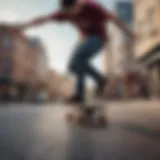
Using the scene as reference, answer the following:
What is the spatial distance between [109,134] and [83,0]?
430 mm

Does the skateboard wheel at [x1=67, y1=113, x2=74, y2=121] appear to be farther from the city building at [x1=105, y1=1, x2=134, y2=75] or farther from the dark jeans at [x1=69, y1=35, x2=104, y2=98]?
the city building at [x1=105, y1=1, x2=134, y2=75]

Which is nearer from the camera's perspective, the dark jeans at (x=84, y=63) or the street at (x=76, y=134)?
the street at (x=76, y=134)

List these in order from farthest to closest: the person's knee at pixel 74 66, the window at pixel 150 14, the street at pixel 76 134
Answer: the window at pixel 150 14 → the person's knee at pixel 74 66 → the street at pixel 76 134

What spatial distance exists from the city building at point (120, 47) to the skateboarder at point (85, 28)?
0.06ft

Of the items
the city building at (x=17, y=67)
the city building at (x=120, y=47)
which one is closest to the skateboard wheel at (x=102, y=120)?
the city building at (x=120, y=47)

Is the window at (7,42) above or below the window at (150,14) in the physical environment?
below

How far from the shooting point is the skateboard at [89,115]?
0.76m

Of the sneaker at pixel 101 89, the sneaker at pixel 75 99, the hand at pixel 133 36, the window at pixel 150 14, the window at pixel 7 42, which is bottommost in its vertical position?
the sneaker at pixel 75 99

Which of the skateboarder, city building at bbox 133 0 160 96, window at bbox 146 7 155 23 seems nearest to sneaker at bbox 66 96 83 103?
the skateboarder

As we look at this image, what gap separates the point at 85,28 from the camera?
798 millimetres

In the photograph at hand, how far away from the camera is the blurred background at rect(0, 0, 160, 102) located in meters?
0.76

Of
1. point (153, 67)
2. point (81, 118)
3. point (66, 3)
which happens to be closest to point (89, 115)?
point (81, 118)

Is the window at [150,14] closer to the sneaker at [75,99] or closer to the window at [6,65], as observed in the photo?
the sneaker at [75,99]

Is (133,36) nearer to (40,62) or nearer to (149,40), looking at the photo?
(149,40)
